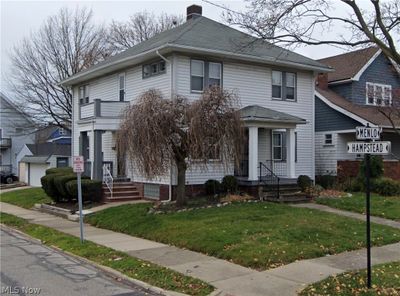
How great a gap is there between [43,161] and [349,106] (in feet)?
74.1

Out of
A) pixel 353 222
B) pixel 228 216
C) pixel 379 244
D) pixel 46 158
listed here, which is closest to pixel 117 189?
pixel 228 216

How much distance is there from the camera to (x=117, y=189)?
21.4 m

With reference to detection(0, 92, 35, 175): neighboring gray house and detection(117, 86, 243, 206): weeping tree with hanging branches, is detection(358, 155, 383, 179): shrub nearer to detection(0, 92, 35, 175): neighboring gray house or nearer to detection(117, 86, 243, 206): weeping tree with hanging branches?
detection(117, 86, 243, 206): weeping tree with hanging branches

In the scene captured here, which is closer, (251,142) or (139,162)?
(139,162)

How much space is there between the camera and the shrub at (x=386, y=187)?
2061 centimetres

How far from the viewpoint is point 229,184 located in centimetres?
1970

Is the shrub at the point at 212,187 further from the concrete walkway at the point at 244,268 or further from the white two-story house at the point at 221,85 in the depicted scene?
the concrete walkway at the point at 244,268

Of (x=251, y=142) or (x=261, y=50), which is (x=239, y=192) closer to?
(x=251, y=142)

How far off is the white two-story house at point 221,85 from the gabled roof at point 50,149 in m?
14.1

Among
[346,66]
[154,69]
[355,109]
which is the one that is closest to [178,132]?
[154,69]

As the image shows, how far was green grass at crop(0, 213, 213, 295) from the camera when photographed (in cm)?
861

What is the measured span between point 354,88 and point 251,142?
11.0 meters

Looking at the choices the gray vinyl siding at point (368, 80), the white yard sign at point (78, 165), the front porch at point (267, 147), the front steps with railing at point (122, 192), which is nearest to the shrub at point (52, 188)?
the front steps with railing at point (122, 192)

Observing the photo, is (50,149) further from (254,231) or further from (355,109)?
(254,231)
